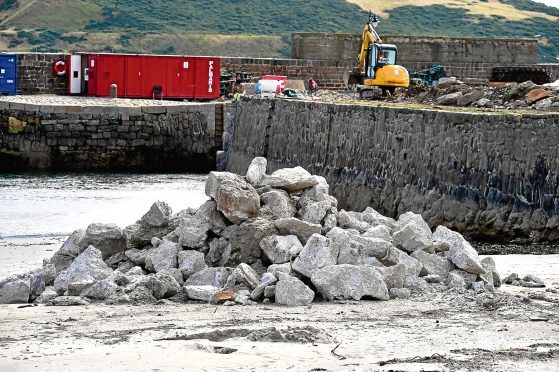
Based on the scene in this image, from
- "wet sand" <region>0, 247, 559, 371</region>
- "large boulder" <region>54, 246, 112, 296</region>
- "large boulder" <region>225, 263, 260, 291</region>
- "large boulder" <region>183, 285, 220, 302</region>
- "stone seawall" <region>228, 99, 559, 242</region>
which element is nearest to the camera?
"wet sand" <region>0, 247, 559, 371</region>

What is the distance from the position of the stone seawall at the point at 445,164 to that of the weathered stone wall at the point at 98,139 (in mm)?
9281

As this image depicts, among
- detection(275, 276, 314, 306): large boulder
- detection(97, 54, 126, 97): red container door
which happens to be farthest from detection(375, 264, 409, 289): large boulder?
detection(97, 54, 126, 97): red container door

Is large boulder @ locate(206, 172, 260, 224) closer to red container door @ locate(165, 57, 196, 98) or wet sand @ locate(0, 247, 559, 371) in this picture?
wet sand @ locate(0, 247, 559, 371)

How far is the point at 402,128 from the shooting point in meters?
20.1

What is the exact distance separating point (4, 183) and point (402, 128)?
1116cm

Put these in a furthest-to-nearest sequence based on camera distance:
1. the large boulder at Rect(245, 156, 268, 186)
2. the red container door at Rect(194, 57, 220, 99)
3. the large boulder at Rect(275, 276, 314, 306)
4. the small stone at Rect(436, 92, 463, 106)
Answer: the red container door at Rect(194, 57, 220, 99) → the small stone at Rect(436, 92, 463, 106) → the large boulder at Rect(245, 156, 268, 186) → the large boulder at Rect(275, 276, 314, 306)

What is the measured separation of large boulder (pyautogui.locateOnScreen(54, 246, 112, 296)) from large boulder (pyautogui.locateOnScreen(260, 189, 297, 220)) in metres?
1.41

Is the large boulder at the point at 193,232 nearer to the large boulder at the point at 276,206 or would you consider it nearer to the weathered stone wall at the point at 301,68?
the large boulder at the point at 276,206

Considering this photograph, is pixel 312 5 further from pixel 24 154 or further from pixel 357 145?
pixel 357 145

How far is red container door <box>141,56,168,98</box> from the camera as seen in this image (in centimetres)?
3825

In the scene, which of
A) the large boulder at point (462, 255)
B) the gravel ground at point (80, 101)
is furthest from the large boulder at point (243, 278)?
the gravel ground at point (80, 101)

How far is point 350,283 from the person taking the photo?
33.4 ft

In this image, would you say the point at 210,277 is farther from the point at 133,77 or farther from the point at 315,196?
the point at 133,77

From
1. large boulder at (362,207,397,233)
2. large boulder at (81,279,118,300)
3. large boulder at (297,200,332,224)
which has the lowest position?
large boulder at (81,279,118,300)
